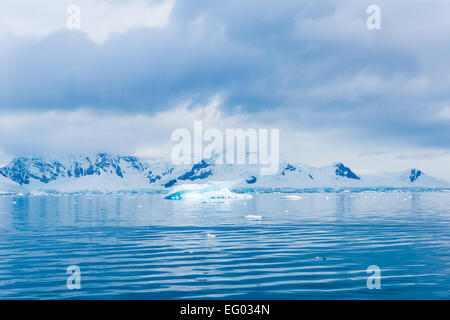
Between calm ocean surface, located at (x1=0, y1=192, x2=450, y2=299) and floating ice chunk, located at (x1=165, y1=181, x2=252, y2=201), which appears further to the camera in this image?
floating ice chunk, located at (x1=165, y1=181, x2=252, y2=201)

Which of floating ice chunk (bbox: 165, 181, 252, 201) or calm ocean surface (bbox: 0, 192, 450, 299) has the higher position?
floating ice chunk (bbox: 165, 181, 252, 201)

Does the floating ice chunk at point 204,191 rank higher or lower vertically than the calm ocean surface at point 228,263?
higher

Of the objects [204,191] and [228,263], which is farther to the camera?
[204,191]

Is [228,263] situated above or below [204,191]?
below

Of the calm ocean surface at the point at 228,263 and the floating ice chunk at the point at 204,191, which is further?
the floating ice chunk at the point at 204,191

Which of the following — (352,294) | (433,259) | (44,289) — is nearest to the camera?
(352,294)

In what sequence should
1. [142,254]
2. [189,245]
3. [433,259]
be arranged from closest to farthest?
1. [433,259]
2. [142,254]
3. [189,245]

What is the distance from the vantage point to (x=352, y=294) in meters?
A: 14.6
